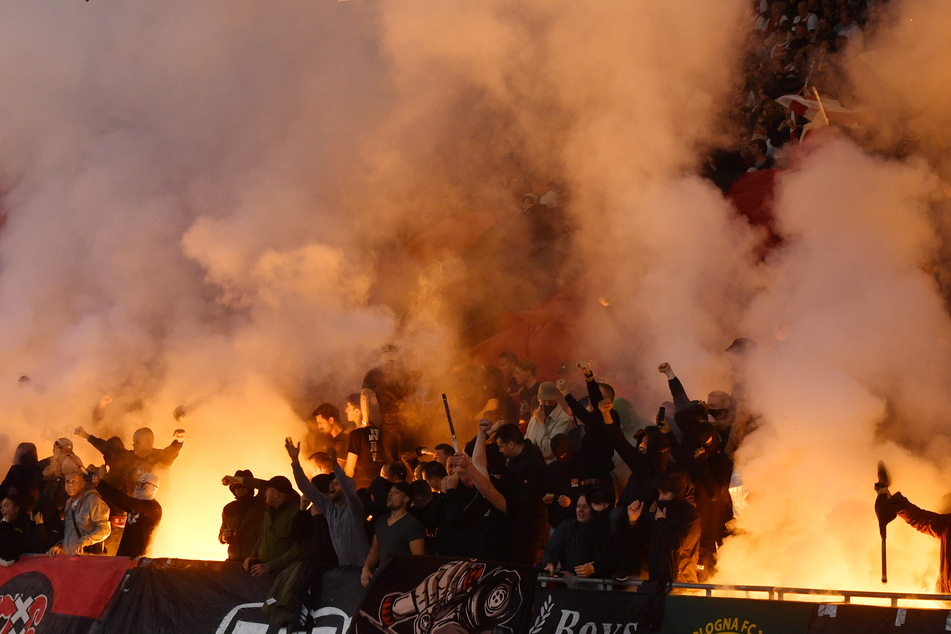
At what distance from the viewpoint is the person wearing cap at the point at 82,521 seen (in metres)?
6.67

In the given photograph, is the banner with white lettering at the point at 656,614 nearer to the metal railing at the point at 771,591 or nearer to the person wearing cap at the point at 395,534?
the metal railing at the point at 771,591

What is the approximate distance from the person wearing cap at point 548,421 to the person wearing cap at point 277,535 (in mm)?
1390

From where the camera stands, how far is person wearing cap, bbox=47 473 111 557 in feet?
21.9

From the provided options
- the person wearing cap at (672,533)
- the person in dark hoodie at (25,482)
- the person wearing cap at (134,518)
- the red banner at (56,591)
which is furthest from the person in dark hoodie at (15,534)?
the person wearing cap at (672,533)

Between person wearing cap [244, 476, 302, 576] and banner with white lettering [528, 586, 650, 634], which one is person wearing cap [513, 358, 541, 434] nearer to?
person wearing cap [244, 476, 302, 576]

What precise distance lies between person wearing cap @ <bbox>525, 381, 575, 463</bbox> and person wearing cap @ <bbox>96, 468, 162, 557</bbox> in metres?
2.36

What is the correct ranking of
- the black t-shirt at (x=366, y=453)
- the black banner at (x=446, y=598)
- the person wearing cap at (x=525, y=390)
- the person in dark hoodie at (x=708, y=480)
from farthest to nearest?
1. the person wearing cap at (x=525, y=390)
2. the black t-shirt at (x=366, y=453)
3. the person in dark hoodie at (x=708, y=480)
4. the black banner at (x=446, y=598)

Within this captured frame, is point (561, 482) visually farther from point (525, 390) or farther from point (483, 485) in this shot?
point (525, 390)

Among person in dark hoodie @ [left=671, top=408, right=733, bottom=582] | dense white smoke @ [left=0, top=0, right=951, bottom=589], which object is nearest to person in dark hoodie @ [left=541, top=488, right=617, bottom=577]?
person in dark hoodie @ [left=671, top=408, right=733, bottom=582]

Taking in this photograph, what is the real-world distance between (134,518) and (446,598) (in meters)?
2.72

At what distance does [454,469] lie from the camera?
5.29m

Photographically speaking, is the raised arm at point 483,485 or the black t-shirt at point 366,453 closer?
the raised arm at point 483,485

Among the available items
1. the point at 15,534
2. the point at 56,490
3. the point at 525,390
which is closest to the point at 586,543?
the point at 525,390

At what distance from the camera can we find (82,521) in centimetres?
675
